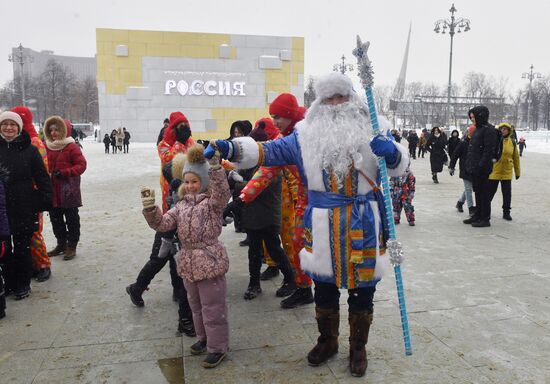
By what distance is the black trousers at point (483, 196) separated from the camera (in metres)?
7.42

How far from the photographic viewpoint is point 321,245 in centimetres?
290

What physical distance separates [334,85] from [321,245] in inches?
38.6

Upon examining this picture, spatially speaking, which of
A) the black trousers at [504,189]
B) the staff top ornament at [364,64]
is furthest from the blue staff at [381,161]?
the black trousers at [504,189]

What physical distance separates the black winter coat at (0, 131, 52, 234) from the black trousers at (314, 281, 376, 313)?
298 centimetres

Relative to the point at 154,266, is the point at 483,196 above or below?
above

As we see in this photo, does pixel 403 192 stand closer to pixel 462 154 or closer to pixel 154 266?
pixel 462 154

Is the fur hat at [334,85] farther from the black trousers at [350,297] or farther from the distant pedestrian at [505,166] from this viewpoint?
the distant pedestrian at [505,166]

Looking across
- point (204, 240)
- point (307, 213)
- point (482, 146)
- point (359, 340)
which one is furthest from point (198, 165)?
point (482, 146)

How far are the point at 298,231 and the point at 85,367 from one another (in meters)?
1.91

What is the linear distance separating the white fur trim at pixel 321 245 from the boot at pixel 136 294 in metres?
1.88

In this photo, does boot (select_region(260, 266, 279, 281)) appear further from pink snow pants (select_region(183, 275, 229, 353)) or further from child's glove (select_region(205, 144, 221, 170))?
child's glove (select_region(205, 144, 221, 170))

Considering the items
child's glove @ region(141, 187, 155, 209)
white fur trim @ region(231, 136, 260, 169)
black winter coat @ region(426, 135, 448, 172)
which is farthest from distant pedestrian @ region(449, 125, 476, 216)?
child's glove @ region(141, 187, 155, 209)

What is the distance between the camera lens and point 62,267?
5426 mm

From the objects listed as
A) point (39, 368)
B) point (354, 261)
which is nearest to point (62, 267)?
point (39, 368)
